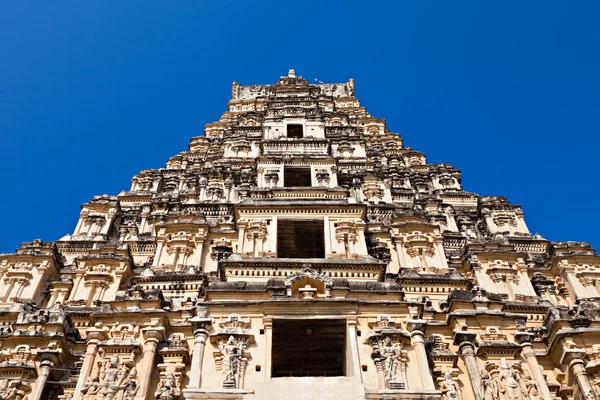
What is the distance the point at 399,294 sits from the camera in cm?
1803

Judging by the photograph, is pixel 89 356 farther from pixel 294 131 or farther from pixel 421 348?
pixel 294 131

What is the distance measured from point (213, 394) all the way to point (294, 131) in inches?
856

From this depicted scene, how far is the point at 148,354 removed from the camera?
16906 mm

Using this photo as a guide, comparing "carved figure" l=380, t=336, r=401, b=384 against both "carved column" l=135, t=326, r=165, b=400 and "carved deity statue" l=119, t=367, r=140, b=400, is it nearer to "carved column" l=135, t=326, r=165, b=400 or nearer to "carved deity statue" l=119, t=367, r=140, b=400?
"carved column" l=135, t=326, r=165, b=400

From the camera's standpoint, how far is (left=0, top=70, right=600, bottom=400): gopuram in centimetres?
1630

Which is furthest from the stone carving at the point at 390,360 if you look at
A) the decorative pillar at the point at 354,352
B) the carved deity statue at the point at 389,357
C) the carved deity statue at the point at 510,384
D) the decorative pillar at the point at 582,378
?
the decorative pillar at the point at 582,378

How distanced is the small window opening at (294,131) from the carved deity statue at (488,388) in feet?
66.4

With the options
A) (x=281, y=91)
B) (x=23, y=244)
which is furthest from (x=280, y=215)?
(x=281, y=91)

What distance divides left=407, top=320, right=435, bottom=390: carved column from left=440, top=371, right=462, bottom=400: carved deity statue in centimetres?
78

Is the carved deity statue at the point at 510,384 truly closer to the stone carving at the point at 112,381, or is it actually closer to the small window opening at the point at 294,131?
the stone carving at the point at 112,381

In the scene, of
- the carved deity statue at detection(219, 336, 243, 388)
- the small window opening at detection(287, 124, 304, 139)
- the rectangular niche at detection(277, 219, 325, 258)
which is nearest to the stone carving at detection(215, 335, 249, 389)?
the carved deity statue at detection(219, 336, 243, 388)

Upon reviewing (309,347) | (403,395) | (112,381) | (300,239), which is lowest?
(403,395)

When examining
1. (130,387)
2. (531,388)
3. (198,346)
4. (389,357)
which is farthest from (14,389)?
(531,388)

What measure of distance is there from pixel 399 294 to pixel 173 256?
9.84 m
